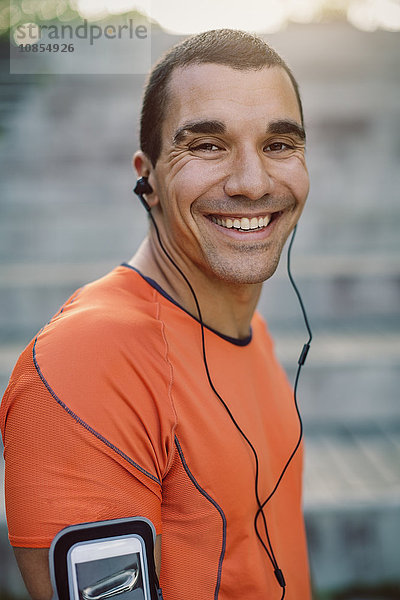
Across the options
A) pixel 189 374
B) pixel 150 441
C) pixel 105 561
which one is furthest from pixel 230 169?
pixel 105 561

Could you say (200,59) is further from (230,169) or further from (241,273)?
(241,273)

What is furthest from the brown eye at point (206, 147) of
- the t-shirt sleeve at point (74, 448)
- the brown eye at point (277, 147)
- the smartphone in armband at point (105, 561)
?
the smartphone in armband at point (105, 561)

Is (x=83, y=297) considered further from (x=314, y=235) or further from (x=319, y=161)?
(x=319, y=161)

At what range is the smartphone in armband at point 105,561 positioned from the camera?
0.80 metres

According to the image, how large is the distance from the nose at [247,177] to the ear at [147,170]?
187 mm

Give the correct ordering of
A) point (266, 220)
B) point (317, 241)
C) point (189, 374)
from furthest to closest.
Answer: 1. point (317, 241)
2. point (266, 220)
3. point (189, 374)

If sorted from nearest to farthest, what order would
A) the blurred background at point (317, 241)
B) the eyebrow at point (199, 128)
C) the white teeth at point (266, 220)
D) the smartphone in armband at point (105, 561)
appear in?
the smartphone in armband at point (105, 561)
the eyebrow at point (199, 128)
the white teeth at point (266, 220)
the blurred background at point (317, 241)

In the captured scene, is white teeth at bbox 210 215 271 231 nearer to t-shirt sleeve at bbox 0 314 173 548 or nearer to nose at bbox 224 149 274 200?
nose at bbox 224 149 274 200

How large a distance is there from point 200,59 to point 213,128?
5.4 inches

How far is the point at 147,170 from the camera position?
1.19m

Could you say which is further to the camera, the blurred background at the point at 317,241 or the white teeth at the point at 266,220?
the blurred background at the point at 317,241

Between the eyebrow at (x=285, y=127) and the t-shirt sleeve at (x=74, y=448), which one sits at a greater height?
the eyebrow at (x=285, y=127)

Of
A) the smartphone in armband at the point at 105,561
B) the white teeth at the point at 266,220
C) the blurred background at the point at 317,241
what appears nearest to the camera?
the smartphone in armband at the point at 105,561

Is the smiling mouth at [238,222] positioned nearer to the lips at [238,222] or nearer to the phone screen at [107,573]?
the lips at [238,222]
